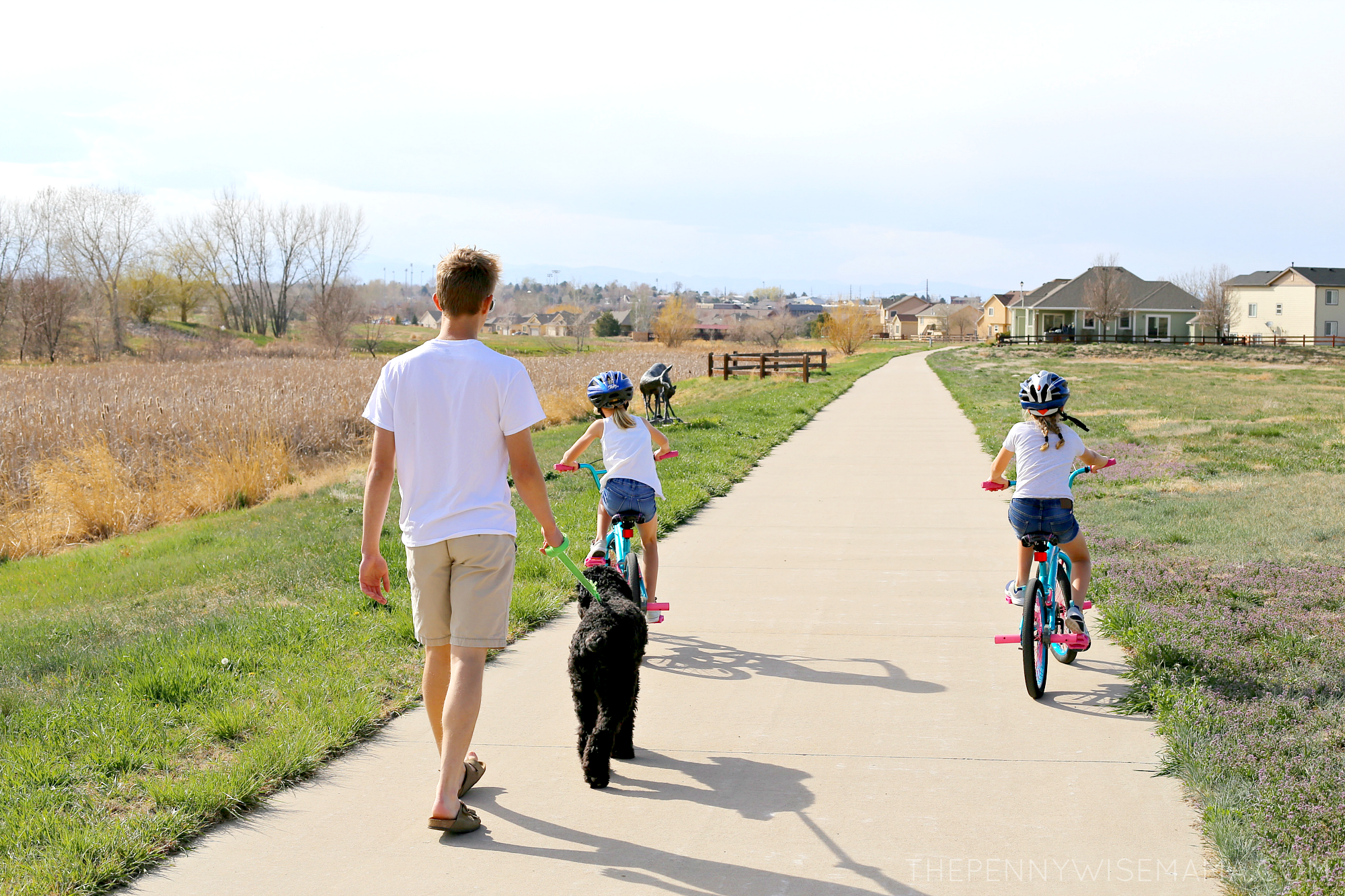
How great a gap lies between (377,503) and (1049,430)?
11.9ft

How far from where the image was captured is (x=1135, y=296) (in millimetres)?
84688

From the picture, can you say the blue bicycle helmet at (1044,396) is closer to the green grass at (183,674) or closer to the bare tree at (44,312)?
the green grass at (183,674)

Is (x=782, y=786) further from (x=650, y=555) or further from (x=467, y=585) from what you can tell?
(x=650, y=555)

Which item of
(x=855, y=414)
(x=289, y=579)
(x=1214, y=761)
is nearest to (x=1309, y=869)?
(x=1214, y=761)

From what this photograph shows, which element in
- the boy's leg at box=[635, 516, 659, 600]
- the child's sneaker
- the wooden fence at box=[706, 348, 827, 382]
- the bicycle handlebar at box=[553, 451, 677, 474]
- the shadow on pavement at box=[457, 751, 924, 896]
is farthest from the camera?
the wooden fence at box=[706, 348, 827, 382]

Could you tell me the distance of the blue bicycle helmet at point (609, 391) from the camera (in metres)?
5.98

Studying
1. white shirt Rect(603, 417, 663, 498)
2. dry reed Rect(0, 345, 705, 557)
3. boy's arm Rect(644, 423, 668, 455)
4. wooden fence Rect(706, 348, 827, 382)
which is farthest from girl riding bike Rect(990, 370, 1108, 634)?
wooden fence Rect(706, 348, 827, 382)

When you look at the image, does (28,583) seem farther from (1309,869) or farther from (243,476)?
(1309,869)

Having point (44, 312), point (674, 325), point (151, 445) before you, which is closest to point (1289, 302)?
point (674, 325)

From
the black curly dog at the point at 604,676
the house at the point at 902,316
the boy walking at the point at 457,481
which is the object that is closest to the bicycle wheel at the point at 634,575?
the black curly dog at the point at 604,676

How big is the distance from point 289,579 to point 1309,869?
702cm

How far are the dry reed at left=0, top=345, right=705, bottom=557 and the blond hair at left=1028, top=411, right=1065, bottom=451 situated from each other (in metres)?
11.6

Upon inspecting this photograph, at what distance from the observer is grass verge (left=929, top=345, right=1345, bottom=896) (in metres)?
3.70

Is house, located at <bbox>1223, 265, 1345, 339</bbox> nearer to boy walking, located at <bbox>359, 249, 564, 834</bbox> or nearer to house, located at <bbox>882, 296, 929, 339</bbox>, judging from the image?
house, located at <bbox>882, 296, 929, 339</bbox>
